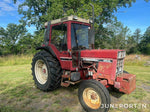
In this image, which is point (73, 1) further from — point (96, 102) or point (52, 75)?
point (96, 102)

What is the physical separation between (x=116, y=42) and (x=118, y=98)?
63.9 ft

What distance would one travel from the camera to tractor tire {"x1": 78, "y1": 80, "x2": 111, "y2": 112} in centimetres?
247

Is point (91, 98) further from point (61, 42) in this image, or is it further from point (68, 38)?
point (61, 42)

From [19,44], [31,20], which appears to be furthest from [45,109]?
[19,44]

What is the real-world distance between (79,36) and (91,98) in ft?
6.12

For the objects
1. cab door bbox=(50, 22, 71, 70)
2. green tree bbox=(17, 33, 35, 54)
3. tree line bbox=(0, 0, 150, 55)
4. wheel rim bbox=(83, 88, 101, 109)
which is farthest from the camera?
green tree bbox=(17, 33, 35, 54)

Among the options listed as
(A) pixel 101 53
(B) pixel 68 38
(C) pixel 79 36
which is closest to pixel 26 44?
(C) pixel 79 36

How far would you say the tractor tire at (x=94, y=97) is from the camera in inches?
97.3

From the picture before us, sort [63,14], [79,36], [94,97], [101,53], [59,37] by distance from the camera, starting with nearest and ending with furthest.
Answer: [94,97] → [101,53] → [79,36] → [59,37] → [63,14]

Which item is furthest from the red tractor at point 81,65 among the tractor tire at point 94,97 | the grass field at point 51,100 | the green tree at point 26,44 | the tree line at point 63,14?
the green tree at point 26,44

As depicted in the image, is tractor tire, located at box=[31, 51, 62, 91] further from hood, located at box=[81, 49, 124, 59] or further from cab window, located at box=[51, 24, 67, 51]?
hood, located at box=[81, 49, 124, 59]

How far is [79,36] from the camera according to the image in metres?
3.70

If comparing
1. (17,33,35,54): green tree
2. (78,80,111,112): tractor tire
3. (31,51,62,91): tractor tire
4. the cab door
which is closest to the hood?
the cab door

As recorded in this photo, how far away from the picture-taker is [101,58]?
3.13 metres
